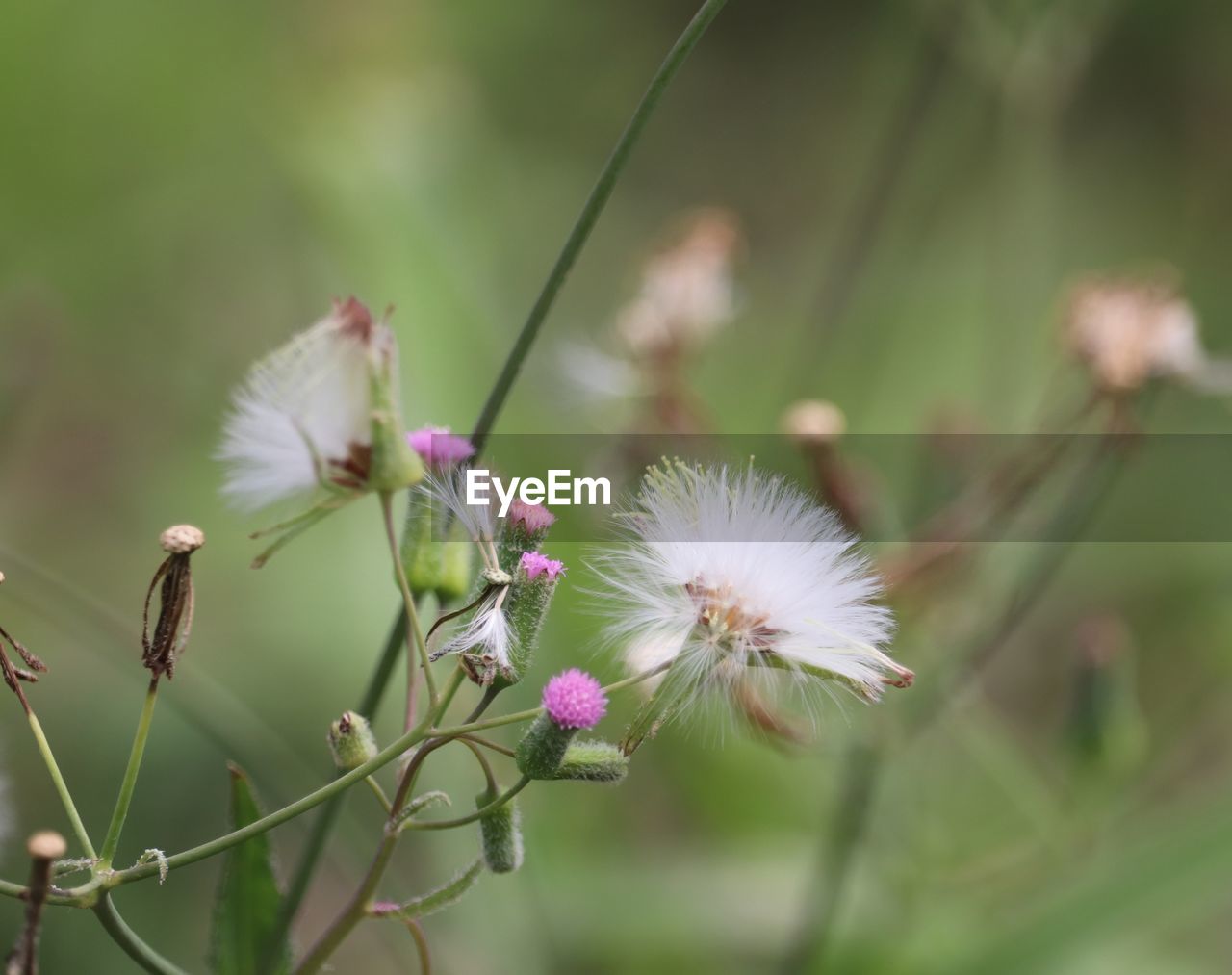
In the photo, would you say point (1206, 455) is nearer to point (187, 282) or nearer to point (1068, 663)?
point (1068, 663)

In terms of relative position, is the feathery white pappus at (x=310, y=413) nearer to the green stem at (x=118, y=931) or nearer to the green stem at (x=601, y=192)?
the green stem at (x=601, y=192)

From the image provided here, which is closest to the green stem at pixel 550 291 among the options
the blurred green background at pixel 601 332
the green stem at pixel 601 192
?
the green stem at pixel 601 192

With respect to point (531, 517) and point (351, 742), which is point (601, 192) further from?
point (351, 742)

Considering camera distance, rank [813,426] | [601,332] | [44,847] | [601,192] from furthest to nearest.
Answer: [601,332]
[813,426]
[601,192]
[44,847]

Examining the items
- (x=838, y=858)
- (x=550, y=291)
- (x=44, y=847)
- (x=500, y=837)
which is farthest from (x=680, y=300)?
(x=44, y=847)

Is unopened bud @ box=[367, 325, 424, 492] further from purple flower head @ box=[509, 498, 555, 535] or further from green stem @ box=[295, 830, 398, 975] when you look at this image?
green stem @ box=[295, 830, 398, 975]

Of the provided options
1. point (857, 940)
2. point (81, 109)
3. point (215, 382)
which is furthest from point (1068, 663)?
point (81, 109)

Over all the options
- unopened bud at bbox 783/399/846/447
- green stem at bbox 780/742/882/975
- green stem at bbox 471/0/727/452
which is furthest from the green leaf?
green stem at bbox 780/742/882/975
